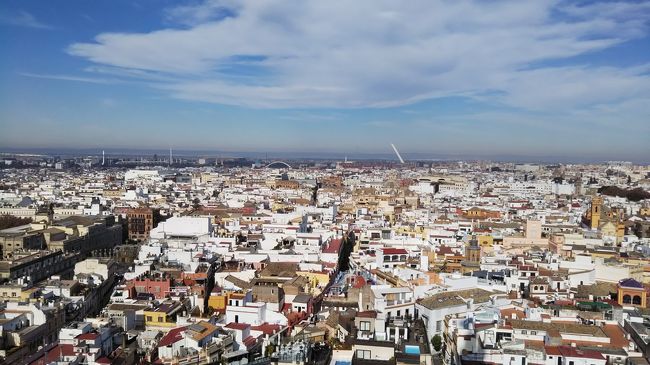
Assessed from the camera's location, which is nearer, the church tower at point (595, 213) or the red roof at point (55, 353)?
the red roof at point (55, 353)

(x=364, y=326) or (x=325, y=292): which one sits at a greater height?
(x=364, y=326)

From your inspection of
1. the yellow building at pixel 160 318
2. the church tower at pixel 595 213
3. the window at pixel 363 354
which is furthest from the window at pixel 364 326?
the church tower at pixel 595 213

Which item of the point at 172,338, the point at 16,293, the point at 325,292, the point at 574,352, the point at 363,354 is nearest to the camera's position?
the point at 363,354

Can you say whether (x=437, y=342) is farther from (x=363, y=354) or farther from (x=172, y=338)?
(x=172, y=338)

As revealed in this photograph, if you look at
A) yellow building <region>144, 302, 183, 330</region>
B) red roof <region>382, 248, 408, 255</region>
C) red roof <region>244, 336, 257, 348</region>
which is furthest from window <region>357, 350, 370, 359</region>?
red roof <region>382, 248, 408, 255</region>

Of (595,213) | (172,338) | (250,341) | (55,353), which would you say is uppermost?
(595,213)

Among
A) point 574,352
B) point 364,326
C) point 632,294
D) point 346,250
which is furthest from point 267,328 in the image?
point 346,250

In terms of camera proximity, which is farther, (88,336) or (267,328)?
(267,328)

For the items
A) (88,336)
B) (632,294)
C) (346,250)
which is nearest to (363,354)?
(88,336)

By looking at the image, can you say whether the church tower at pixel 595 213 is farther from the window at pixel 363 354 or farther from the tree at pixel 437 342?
the window at pixel 363 354

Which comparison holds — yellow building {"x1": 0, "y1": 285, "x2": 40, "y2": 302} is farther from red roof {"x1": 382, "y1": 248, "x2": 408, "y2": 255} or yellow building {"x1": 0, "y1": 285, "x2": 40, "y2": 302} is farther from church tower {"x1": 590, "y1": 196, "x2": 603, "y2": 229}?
church tower {"x1": 590, "y1": 196, "x2": 603, "y2": 229}

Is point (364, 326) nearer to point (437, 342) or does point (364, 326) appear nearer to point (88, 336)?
point (437, 342)

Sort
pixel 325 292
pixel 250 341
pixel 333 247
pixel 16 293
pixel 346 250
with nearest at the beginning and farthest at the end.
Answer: pixel 250 341 < pixel 16 293 < pixel 325 292 < pixel 333 247 < pixel 346 250

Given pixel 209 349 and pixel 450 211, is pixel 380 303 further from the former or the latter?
pixel 450 211
